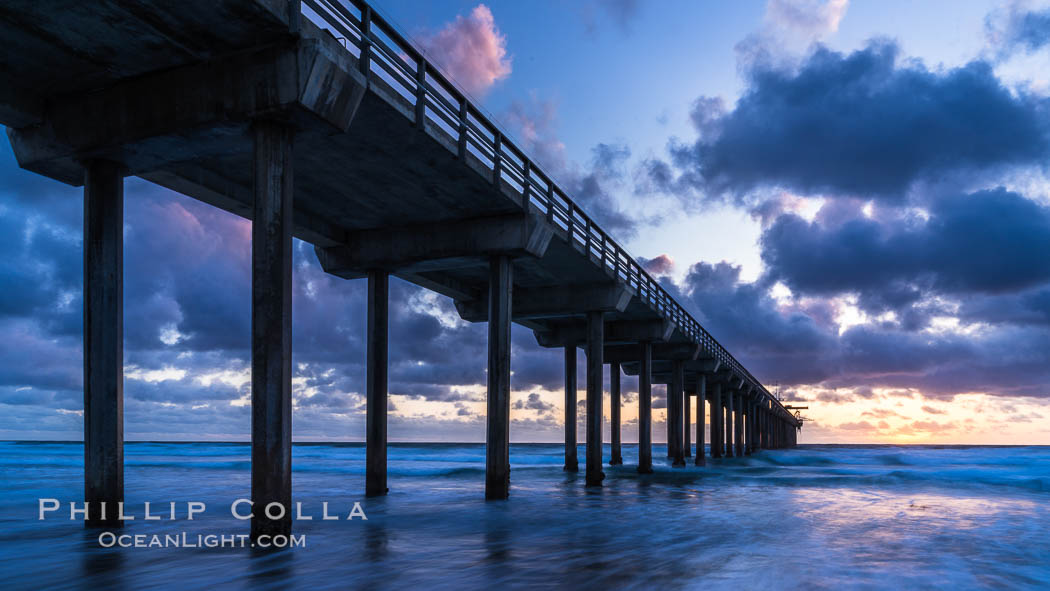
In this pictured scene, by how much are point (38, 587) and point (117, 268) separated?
19.3 ft

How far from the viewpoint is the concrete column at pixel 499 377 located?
61.7 ft

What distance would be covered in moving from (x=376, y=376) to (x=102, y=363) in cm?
798

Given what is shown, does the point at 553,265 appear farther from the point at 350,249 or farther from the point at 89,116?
the point at 89,116

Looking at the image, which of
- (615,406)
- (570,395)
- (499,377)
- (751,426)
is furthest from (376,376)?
(751,426)

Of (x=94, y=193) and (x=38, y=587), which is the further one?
(x=94, y=193)

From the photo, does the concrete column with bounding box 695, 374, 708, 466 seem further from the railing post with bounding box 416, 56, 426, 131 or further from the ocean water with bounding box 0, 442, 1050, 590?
the railing post with bounding box 416, 56, 426, 131

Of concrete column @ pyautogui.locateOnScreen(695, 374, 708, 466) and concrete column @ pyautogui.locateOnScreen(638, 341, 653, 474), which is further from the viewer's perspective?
concrete column @ pyautogui.locateOnScreen(695, 374, 708, 466)

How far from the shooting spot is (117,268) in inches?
488

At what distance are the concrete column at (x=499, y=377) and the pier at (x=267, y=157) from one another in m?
0.04

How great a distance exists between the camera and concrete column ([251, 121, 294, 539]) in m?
10.1

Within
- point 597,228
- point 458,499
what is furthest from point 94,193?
point 597,228

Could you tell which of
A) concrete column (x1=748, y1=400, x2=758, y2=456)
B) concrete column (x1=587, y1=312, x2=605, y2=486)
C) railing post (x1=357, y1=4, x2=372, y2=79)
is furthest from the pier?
concrete column (x1=748, y1=400, x2=758, y2=456)

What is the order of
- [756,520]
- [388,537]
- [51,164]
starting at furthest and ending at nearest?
[756,520], [51,164], [388,537]

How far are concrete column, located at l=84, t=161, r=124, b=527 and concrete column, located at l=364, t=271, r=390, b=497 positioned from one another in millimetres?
7596
